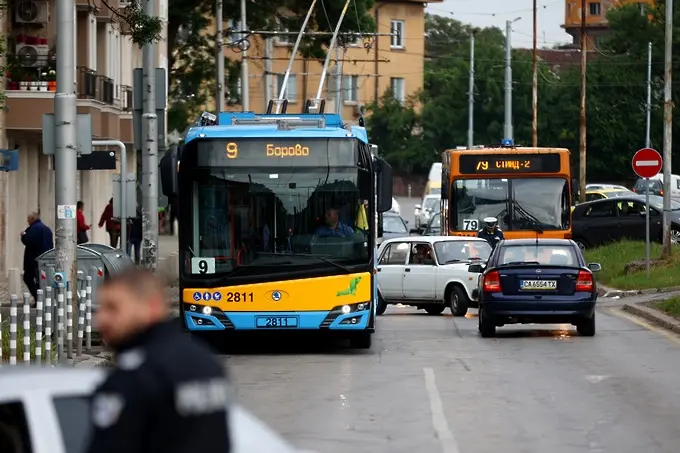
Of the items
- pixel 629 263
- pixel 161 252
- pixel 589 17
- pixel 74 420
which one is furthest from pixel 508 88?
pixel 589 17

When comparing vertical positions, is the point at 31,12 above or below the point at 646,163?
above

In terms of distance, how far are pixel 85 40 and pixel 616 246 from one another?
1459 centimetres

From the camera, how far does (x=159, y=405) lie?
4.95 meters

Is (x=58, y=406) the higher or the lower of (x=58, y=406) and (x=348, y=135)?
the lower

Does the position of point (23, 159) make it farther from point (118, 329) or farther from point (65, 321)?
point (118, 329)

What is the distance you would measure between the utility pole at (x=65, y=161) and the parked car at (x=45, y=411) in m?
13.8

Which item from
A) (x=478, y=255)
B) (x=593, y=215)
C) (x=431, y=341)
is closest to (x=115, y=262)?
(x=431, y=341)

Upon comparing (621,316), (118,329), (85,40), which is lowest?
(621,316)

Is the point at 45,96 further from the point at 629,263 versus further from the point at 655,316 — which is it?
the point at 655,316

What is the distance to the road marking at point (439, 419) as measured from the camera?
1166 cm

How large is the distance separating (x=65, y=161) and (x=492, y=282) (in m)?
6.07

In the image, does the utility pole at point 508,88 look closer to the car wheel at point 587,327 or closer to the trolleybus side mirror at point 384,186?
the car wheel at point 587,327

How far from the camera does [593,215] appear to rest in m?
45.2

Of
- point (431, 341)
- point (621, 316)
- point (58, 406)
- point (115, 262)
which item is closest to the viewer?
point (58, 406)
